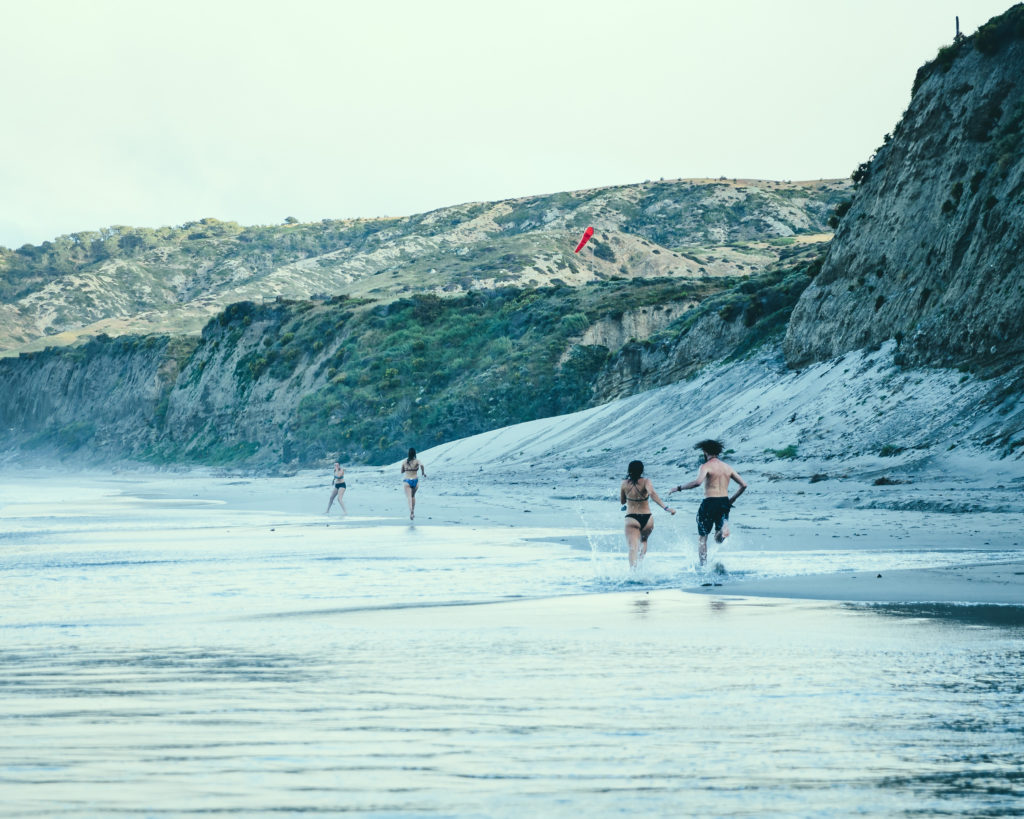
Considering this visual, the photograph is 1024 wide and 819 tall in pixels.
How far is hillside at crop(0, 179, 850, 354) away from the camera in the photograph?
99.2 m

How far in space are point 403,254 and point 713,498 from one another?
126378mm

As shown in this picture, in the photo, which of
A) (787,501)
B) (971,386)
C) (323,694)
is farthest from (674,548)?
(971,386)

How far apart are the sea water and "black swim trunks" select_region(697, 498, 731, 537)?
1.18m

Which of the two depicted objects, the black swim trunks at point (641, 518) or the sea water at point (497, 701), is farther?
the black swim trunks at point (641, 518)

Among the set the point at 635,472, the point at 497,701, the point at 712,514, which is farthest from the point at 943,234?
the point at 497,701

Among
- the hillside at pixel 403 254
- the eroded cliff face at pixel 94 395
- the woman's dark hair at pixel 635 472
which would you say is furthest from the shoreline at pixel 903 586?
the hillside at pixel 403 254

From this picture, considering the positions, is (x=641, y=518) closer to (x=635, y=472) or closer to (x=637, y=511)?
(x=637, y=511)

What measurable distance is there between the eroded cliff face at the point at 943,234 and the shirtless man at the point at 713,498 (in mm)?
15011

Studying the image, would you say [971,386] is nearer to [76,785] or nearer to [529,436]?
[529,436]

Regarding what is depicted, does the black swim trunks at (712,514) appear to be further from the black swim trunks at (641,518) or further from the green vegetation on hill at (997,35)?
the green vegetation on hill at (997,35)

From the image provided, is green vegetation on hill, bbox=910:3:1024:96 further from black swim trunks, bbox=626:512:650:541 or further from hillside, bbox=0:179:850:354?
hillside, bbox=0:179:850:354

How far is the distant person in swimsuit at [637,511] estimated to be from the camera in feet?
37.3

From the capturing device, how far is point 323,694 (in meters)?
5.27

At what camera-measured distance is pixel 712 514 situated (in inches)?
468
